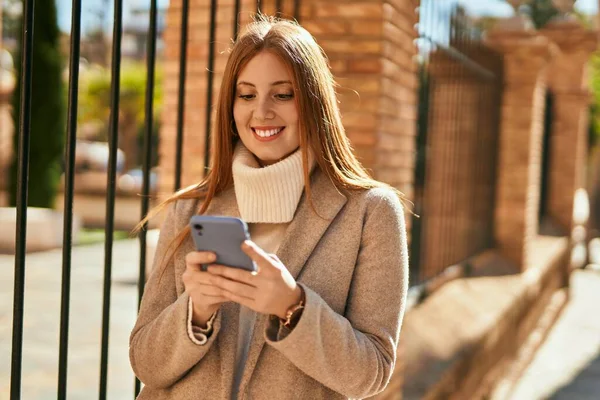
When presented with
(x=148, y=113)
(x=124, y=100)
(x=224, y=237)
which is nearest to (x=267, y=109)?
(x=224, y=237)

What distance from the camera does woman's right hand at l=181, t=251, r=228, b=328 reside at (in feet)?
5.03

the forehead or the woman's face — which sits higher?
the forehead

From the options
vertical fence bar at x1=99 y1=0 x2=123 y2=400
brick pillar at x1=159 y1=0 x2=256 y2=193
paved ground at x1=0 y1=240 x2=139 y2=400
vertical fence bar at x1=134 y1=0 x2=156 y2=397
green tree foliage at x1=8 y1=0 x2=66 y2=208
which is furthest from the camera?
green tree foliage at x1=8 y1=0 x2=66 y2=208

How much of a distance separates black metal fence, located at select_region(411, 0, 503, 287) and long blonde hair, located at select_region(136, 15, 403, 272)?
3289mm

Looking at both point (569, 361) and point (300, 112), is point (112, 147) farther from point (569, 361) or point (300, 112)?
point (569, 361)

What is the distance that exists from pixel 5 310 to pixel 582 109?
9936 mm

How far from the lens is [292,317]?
1678 millimetres

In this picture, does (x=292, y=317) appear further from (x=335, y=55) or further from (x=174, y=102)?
(x=174, y=102)

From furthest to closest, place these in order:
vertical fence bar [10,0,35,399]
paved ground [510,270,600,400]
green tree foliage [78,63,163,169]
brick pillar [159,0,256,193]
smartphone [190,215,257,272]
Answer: green tree foliage [78,63,163,169] → paved ground [510,270,600,400] → brick pillar [159,0,256,193] → vertical fence bar [10,0,35,399] → smartphone [190,215,257,272]

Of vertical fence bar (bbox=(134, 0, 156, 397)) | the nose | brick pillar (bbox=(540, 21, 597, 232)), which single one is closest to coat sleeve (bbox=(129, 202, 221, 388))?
the nose

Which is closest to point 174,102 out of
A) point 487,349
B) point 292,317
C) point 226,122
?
point 226,122

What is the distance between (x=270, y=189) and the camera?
186cm

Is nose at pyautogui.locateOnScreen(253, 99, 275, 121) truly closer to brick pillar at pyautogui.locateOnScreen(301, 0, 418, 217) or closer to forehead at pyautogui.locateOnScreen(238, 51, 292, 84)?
forehead at pyautogui.locateOnScreen(238, 51, 292, 84)

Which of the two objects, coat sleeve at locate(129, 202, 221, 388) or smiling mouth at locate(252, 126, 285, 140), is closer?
coat sleeve at locate(129, 202, 221, 388)
